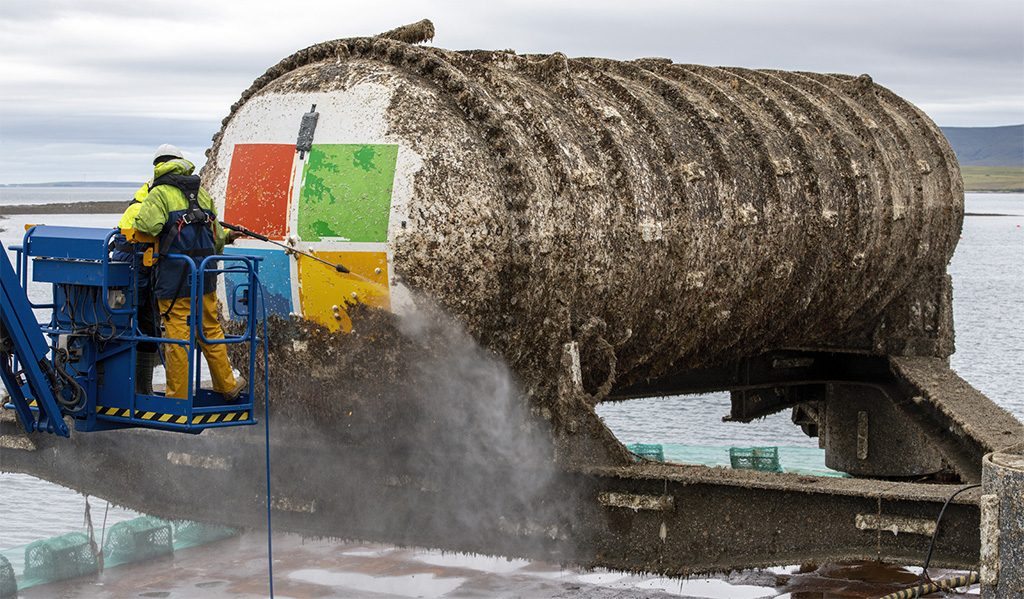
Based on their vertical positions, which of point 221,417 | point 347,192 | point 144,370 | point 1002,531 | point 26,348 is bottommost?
point 1002,531

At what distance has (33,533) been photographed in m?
11.6

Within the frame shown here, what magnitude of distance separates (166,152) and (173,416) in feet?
4.56

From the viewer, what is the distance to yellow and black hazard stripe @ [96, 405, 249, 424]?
588 cm

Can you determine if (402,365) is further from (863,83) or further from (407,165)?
(863,83)

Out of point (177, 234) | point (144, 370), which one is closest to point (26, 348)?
point (144, 370)

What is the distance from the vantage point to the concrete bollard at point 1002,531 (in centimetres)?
546

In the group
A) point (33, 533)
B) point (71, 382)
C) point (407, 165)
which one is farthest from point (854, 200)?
point (33, 533)

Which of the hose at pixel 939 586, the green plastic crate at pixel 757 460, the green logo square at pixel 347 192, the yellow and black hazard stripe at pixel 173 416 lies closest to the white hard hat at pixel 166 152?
the green logo square at pixel 347 192

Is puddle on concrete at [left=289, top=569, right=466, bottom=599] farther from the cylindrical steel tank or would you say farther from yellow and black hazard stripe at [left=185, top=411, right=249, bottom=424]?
yellow and black hazard stripe at [left=185, top=411, right=249, bottom=424]

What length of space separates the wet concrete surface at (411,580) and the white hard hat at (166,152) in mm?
4101

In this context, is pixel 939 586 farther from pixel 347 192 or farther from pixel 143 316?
pixel 143 316

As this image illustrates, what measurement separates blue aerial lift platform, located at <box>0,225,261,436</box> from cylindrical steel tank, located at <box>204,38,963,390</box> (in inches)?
24.3

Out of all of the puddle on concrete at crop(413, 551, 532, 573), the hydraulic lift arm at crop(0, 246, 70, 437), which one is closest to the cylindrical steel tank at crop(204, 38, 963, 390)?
the hydraulic lift arm at crop(0, 246, 70, 437)

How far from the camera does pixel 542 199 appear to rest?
600 cm
